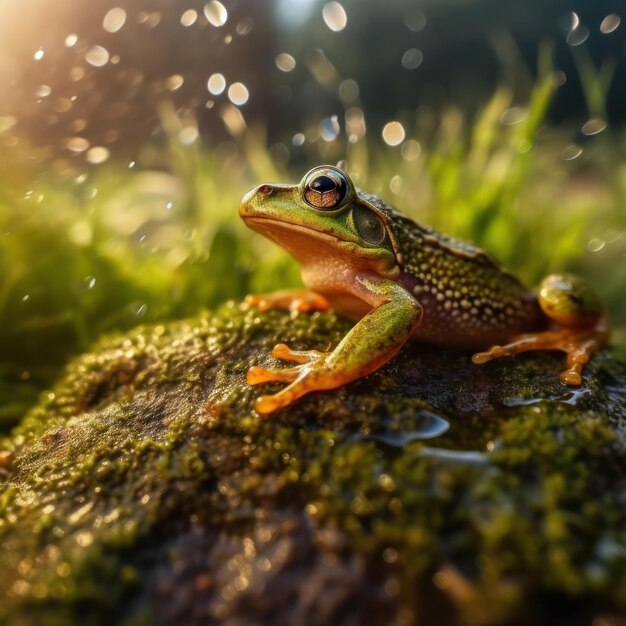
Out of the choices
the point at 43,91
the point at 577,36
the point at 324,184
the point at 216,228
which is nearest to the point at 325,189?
the point at 324,184

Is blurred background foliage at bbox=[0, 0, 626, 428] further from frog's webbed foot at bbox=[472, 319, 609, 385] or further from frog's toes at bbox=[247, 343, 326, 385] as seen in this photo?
frog's toes at bbox=[247, 343, 326, 385]

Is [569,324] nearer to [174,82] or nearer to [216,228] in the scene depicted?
[216,228]

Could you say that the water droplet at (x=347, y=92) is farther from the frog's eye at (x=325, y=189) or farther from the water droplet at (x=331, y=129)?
the frog's eye at (x=325, y=189)

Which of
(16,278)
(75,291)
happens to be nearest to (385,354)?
(75,291)

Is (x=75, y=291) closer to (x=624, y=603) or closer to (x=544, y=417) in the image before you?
(x=544, y=417)

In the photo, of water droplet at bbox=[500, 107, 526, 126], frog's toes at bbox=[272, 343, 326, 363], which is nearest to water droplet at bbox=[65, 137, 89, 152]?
frog's toes at bbox=[272, 343, 326, 363]

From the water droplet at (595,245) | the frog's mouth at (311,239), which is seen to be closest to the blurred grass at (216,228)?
the water droplet at (595,245)
